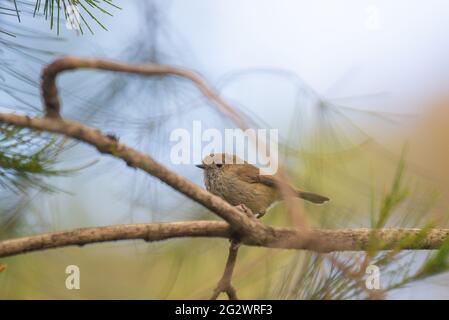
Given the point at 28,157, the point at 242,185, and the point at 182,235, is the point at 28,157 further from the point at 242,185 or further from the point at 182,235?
the point at 242,185

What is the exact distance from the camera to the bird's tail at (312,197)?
5.73 feet

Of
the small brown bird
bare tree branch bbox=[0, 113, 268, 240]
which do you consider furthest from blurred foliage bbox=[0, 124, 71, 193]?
the small brown bird

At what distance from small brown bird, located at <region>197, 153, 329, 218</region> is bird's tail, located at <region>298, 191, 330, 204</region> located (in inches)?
33.3

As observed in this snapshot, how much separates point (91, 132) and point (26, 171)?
43cm

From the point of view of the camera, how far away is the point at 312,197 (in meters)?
1.79

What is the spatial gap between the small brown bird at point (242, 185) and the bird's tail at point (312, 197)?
846 mm

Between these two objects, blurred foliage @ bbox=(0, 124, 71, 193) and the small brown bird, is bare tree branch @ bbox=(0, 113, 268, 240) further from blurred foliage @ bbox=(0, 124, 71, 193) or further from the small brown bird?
the small brown bird

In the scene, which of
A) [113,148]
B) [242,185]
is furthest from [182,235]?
[242,185]

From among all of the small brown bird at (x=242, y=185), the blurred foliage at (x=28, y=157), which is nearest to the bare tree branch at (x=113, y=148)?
the blurred foliage at (x=28, y=157)

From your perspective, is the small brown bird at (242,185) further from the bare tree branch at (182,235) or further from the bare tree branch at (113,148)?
the bare tree branch at (113,148)

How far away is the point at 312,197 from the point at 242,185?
93 centimetres

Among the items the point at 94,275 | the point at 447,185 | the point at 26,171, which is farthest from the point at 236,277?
the point at 94,275

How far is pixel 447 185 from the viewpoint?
1876mm

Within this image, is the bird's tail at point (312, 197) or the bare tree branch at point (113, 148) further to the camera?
the bird's tail at point (312, 197)
